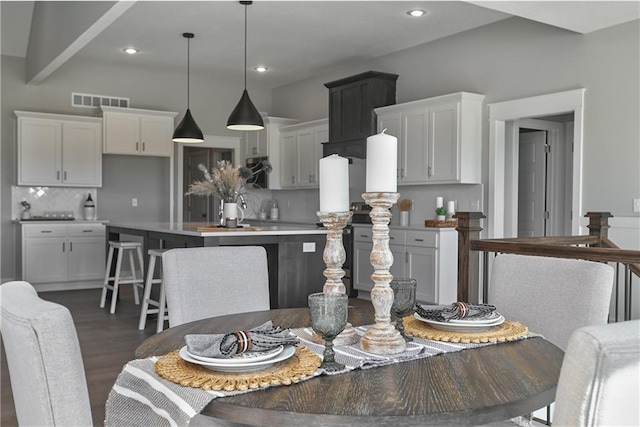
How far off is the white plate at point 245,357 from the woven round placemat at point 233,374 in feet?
0.08

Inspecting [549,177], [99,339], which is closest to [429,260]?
[549,177]

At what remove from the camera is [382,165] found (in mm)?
1581

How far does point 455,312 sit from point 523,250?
4.42 feet

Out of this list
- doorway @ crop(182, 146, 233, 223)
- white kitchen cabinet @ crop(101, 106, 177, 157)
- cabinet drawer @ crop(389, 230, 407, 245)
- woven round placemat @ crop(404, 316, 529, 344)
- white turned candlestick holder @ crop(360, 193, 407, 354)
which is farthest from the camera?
doorway @ crop(182, 146, 233, 223)

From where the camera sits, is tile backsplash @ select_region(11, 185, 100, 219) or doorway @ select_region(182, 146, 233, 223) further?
doorway @ select_region(182, 146, 233, 223)

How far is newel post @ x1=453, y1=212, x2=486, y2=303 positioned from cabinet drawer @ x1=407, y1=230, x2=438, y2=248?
259 centimetres

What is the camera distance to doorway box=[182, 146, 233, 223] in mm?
9156

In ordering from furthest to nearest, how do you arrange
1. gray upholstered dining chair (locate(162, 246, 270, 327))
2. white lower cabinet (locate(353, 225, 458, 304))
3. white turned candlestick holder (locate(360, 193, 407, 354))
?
white lower cabinet (locate(353, 225, 458, 304)) → gray upholstered dining chair (locate(162, 246, 270, 327)) → white turned candlestick holder (locate(360, 193, 407, 354))

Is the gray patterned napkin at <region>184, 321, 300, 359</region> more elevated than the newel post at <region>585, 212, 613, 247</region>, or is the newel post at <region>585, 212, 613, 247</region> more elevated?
the newel post at <region>585, 212, 613, 247</region>

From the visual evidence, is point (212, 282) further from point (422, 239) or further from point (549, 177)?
point (549, 177)

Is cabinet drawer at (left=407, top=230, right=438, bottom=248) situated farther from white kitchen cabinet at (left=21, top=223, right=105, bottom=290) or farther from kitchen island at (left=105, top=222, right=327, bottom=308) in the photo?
white kitchen cabinet at (left=21, top=223, right=105, bottom=290)

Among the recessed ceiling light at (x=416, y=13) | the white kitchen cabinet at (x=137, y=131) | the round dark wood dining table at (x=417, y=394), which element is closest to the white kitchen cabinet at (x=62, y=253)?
the white kitchen cabinet at (x=137, y=131)

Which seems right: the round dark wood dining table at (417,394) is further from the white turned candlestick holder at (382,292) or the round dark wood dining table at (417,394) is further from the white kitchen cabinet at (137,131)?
the white kitchen cabinet at (137,131)

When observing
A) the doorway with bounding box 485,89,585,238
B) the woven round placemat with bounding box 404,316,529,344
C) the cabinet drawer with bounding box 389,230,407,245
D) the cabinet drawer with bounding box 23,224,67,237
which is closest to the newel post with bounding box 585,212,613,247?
the doorway with bounding box 485,89,585,238
